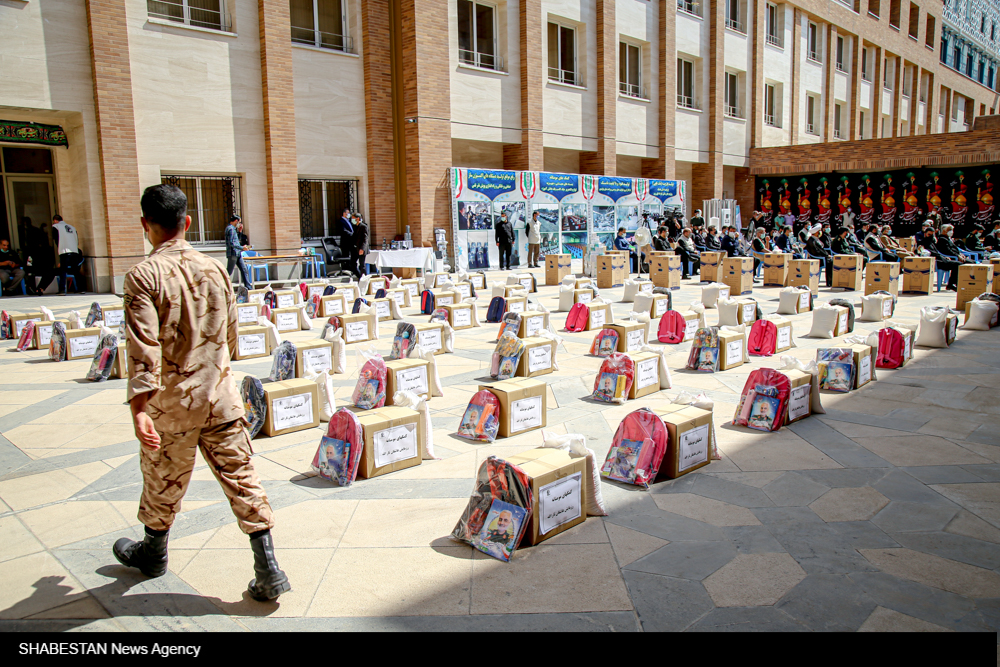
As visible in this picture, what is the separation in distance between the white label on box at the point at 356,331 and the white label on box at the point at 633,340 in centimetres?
385

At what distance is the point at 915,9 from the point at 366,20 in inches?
1563

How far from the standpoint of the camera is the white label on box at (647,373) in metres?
6.73

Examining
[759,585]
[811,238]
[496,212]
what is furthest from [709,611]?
[496,212]

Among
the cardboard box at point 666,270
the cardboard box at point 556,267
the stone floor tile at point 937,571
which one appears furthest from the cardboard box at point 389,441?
the cardboard box at point 556,267

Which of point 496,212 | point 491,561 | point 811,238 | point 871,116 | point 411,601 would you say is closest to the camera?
point 411,601

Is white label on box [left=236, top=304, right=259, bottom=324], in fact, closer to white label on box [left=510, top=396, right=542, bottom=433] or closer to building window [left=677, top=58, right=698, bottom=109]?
white label on box [left=510, top=396, right=542, bottom=433]

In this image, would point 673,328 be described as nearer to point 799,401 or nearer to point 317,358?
point 799,401

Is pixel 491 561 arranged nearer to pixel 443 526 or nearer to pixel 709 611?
pixel 443 526

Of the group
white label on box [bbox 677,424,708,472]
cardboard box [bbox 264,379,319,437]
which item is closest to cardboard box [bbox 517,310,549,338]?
cardboard box [bbox 264,379,319,437]

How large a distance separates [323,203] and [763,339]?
48.7ft

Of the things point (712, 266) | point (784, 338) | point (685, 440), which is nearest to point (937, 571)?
point (685, 440)

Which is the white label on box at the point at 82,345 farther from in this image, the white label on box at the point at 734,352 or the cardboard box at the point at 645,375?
the white label on box at the point at 734,352

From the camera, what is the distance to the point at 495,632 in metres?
2.87

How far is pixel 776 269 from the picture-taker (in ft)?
57.4
